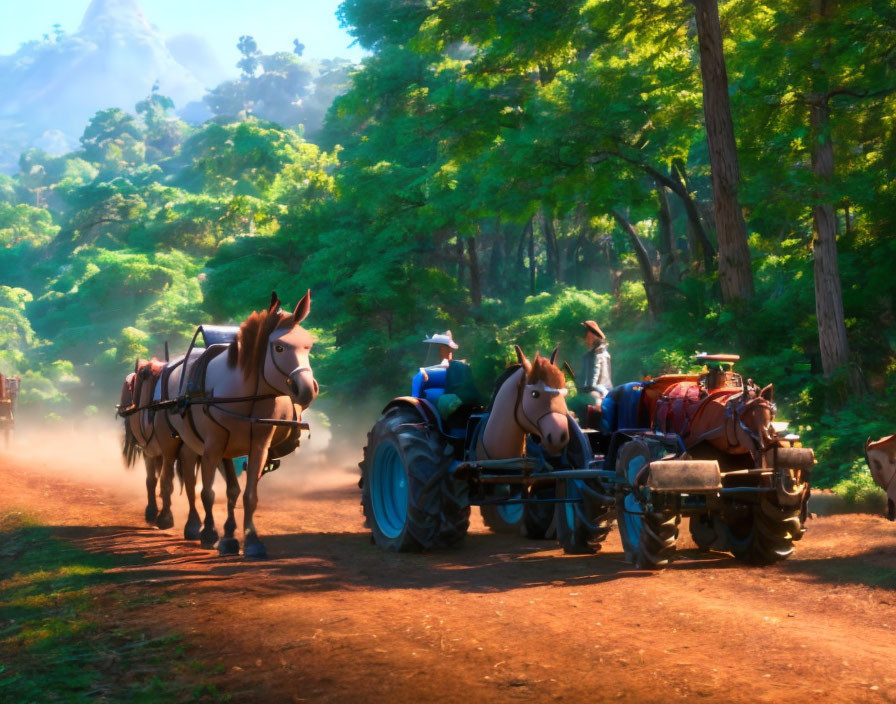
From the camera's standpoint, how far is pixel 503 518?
44.2 feet

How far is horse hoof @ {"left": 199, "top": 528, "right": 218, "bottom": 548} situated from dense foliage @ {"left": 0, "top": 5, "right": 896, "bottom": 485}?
140 inches

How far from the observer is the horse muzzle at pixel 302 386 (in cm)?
1012

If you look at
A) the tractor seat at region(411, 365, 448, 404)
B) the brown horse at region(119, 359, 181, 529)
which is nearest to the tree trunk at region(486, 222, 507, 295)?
the brown horse at region(119, 359, 181, 529)

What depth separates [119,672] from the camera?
6094 mm

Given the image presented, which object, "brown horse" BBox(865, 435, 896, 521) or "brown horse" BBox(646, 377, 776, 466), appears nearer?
"brown horse" BBox(865, 435, 896, 521)

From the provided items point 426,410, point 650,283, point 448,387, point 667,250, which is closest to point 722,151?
point 650,283

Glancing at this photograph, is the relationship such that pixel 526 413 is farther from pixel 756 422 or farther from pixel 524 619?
pixel 524 619

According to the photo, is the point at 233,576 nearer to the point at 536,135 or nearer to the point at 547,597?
the point at 547,597

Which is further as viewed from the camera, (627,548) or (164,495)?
(164,495)

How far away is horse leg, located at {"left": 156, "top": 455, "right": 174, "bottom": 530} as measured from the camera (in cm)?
1359

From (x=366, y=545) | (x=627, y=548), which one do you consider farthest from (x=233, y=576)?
(x=627, y=548)

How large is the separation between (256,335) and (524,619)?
5.06 metres

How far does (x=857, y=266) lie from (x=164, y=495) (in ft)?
43.3

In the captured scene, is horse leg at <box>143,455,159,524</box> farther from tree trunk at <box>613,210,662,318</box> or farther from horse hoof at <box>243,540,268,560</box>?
tree trunk at <box>613,210,662,318</box>
